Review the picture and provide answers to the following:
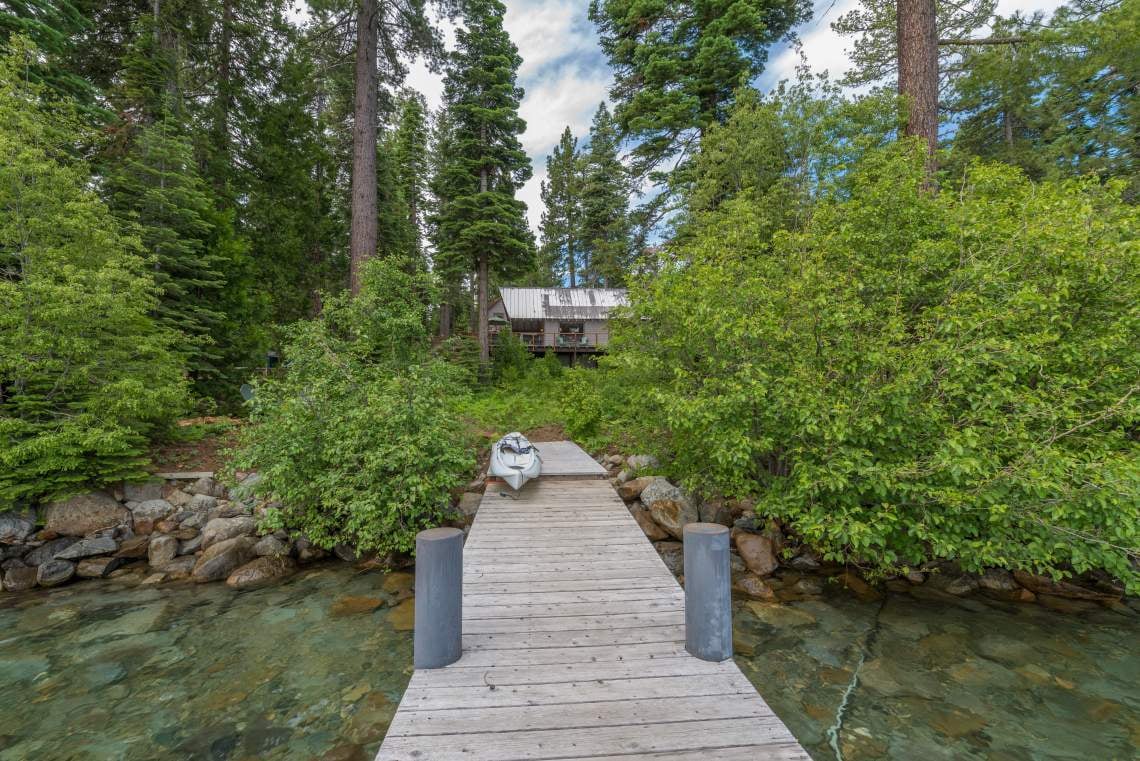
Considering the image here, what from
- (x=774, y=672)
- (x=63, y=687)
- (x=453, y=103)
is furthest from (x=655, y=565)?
(x=453, y=103)

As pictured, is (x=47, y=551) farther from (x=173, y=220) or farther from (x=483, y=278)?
(x=483, y=278)

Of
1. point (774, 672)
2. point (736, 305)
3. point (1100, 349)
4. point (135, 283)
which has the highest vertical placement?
point (135, 283)

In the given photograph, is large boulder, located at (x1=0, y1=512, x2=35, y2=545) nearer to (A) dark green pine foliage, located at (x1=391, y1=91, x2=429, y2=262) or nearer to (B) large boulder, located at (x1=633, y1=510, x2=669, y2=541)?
(B) large boulder, located at (x1=633, y1=510, x2=669, y2=541)

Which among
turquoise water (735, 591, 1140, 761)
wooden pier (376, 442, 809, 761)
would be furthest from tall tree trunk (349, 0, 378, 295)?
turquoise water (735, 591, 1140, 761)

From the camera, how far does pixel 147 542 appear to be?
5.71 metres

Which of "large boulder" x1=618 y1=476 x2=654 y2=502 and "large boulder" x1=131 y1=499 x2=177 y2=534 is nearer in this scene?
"large boulder" x1=131 y1=499 x2=177 y2=534

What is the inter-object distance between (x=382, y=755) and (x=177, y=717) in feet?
8.16

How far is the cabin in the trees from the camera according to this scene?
904 inches

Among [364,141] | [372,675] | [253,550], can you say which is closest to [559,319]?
[364,141]

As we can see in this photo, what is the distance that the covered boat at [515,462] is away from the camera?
5965mm

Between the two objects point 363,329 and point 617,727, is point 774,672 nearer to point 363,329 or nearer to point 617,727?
point 617,727

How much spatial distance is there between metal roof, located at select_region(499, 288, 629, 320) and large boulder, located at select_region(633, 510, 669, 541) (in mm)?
17397

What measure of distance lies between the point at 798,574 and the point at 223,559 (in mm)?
7086

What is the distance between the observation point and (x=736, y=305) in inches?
184
